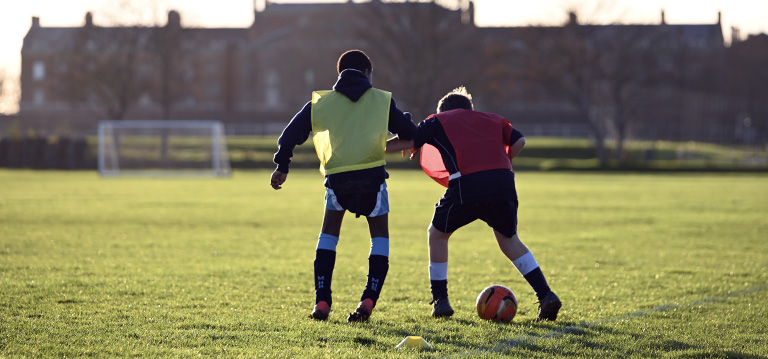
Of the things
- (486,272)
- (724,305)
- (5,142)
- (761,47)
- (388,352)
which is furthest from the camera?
(761,47)

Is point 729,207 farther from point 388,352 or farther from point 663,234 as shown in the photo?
point 388,352

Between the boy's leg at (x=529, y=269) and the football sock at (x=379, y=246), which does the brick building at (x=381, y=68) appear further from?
the football sock at (x=379, y=246)

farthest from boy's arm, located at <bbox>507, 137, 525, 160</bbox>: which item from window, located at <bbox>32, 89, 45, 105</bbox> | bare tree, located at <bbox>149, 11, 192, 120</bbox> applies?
window, located at <bbox>32, 89, 45, 105</bbox>

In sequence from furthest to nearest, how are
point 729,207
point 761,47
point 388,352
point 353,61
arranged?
1. point 761,47
2. point 729,207
3. point 353,61
4. point 388,352

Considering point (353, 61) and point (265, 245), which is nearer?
A: point (353, 61)

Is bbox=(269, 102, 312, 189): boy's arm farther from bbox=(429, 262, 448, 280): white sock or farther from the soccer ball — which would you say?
the soccer ball

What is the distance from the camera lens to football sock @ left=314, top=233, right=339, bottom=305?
6176 millimetres

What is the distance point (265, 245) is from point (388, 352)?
677 centimetres

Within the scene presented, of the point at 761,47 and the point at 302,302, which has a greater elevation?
the point at 761,47

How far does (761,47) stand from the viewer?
278 ft

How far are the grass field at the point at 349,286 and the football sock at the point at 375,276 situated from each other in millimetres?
223

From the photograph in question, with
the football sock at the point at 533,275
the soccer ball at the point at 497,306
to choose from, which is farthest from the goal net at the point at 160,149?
the football sock at the point at 533,275

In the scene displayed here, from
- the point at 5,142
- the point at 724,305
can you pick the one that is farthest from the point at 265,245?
the point at 5,142

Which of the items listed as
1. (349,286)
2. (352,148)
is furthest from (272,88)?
(352,148)
